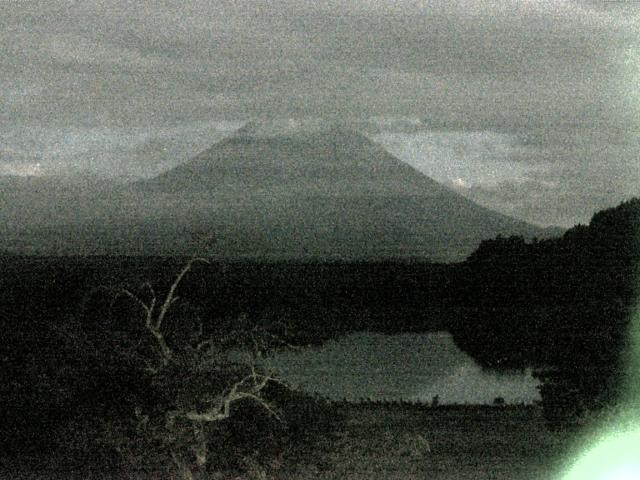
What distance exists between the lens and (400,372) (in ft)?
39.9

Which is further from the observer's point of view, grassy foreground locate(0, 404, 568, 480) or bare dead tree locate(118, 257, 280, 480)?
grassy foreground locate(0, 404, 568, 480)

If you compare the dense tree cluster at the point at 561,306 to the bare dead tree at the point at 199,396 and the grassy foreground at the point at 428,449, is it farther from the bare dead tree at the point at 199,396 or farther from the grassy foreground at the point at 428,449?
the bare dead tree at the point at 199,396

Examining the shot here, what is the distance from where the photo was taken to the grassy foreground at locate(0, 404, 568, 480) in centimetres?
553

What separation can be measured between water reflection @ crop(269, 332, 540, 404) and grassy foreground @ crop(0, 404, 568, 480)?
1.38 meters

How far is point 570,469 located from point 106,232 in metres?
9.68

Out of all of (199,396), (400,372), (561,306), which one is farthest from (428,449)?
(400,372)

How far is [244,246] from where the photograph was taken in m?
7.26

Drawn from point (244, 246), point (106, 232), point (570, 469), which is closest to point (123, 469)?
point (244, 246)

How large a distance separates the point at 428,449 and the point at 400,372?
6498mm

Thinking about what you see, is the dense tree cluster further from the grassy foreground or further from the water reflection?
the grassy foreground

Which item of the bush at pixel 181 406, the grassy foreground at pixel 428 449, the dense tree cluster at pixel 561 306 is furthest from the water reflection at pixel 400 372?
the bush at pixel 181 406

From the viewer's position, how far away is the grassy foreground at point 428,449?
5.53m

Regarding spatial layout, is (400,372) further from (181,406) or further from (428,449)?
(181,406)

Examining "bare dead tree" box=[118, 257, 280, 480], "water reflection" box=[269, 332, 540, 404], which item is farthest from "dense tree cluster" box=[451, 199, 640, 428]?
"bare dead tree" box=[118, 257, 280, 480]
